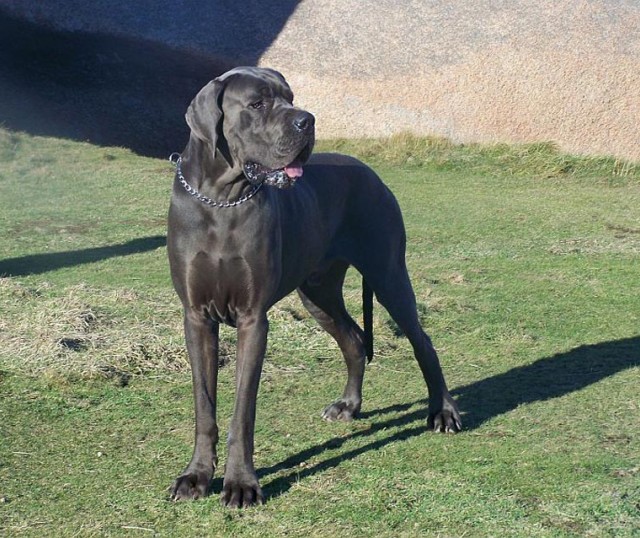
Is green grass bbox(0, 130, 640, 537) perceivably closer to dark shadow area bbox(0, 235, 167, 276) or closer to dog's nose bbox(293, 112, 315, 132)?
dark shadow area bbox(0, 235, 167, 276)

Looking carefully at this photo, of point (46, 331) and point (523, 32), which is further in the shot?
point (523, 32)

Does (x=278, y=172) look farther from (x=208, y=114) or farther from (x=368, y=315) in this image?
(x=368, y=315)

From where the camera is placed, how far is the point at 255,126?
489 cm

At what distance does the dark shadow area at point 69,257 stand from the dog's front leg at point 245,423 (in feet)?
16.3

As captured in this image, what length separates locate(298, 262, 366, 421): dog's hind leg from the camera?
6301 millimetres

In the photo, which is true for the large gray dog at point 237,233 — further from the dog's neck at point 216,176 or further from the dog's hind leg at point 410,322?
the dog's hind leg at point 410,322

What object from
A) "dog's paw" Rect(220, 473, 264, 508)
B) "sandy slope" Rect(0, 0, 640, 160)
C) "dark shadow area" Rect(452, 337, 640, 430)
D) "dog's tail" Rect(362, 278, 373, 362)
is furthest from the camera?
"sandy slope" Rect(0, 0, 640, 160)

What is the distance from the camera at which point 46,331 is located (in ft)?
24.8

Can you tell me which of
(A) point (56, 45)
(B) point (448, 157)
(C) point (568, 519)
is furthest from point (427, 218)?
(A) point (56, 45)

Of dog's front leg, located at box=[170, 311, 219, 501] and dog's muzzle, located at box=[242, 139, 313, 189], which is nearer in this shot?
dog's muzzle, located at box=[242, 139, 313, 189]

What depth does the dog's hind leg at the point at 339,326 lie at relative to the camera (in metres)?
6.30

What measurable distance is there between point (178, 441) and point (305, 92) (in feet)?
36.3

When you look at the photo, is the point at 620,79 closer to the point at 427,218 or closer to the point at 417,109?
the point at 417,109

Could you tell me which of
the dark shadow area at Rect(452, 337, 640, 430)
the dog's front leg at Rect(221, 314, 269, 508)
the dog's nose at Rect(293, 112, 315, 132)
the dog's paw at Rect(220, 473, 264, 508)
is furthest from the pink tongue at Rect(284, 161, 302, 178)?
the dark shadow area at Rect(452, 337, 640, 430)
